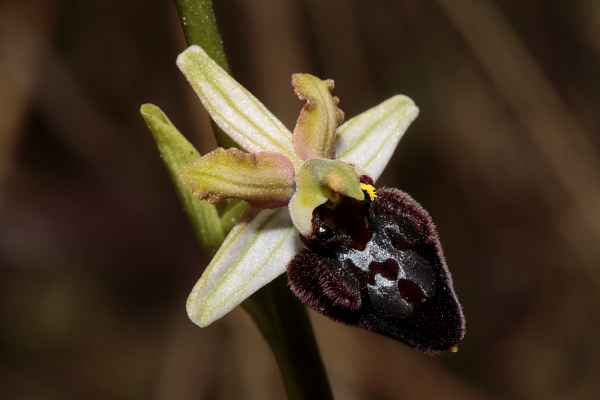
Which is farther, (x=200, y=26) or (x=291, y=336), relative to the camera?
(x=291, y=336)

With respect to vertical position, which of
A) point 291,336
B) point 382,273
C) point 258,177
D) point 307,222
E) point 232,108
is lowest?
point 291,336

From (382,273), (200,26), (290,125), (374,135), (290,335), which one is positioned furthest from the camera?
(290,125)

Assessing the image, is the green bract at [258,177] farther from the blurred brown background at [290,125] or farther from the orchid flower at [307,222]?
the blurred brown background at [290,125]

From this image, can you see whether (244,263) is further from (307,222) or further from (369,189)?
(369,189)

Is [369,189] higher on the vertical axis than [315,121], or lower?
lower

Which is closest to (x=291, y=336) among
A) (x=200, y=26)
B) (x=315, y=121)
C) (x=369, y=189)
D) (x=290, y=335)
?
(x=290, y=335)

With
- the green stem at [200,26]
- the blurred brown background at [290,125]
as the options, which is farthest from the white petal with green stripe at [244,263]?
the blurred brown background at [290,125]

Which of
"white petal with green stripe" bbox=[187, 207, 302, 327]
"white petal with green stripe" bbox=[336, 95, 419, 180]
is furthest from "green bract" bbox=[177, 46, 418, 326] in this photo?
"white petal with green stripe" bbox=[336, 95, 419, 180]

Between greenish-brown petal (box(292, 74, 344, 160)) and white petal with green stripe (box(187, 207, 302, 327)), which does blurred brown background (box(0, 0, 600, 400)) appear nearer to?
greenish-brown petal (box(292, 74, 344, 160))
